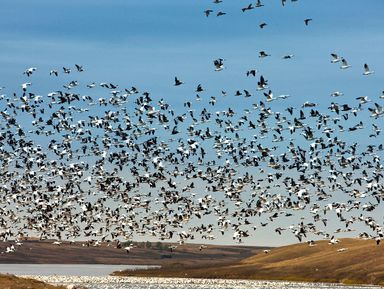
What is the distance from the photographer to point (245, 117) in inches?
3147

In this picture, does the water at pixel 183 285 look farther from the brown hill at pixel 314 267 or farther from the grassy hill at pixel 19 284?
the grassy hill at pixel 19 284

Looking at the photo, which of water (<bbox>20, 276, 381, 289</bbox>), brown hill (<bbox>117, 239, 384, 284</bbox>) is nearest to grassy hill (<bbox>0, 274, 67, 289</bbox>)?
water (<bbox>20, 276, 381, 289</bbox>)

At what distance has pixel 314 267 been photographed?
516 ft

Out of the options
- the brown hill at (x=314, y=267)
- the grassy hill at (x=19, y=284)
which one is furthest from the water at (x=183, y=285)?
the grassy hill at (x=19, y=284)

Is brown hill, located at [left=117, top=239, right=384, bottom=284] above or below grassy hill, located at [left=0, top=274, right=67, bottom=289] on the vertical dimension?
above

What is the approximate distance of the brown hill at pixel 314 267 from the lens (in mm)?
142125

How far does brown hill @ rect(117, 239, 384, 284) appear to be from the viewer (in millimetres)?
142125

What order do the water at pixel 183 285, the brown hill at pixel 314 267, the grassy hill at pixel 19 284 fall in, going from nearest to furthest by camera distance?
the grassy hill at pixel 19 284
the water at pixel 183 285
the brown hill at pixel 314 267

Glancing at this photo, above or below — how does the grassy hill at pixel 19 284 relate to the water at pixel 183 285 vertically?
below

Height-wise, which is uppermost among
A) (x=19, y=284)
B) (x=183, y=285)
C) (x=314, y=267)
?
(x=314, y=267)

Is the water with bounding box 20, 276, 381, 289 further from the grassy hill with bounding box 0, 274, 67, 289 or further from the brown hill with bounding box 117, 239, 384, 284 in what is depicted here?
the grassy hill with bounding box 0, 274, 67, 289

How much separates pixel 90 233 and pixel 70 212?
328 cm

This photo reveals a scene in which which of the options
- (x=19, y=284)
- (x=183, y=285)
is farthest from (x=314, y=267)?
(x=19, y=284)

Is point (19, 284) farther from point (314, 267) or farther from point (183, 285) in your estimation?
point (314, 267)
